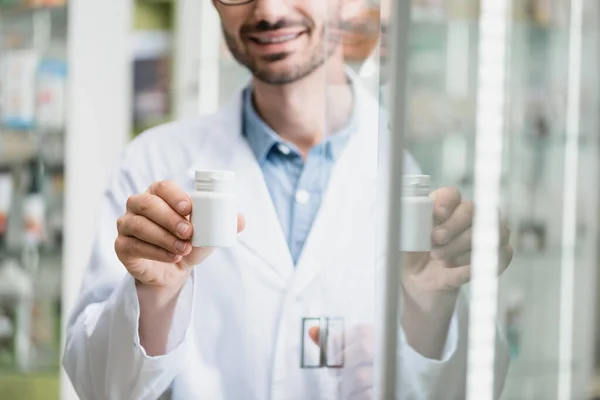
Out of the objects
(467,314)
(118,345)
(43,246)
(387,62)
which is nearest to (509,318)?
(467,314)

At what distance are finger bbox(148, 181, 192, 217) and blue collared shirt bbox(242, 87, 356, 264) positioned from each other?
0.14 meters

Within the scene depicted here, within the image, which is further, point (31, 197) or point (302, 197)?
point (31, 197)

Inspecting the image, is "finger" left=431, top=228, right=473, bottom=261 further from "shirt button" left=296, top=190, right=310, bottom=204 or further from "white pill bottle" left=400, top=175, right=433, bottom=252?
"shirt button" left=296, top=190, right=310, bottom=204

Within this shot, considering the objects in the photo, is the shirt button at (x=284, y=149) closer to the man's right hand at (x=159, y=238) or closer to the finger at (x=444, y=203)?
the man's right hand at (x=159, y=238)

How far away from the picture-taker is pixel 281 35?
1084 millimetres

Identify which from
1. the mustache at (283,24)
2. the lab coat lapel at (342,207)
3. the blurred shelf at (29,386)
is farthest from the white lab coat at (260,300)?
the blurred shelf at (29,386)

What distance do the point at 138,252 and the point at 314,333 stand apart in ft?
0.83

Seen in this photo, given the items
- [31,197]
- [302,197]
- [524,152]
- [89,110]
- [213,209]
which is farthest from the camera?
[31,197]

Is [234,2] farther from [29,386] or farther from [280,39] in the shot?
[29,386]

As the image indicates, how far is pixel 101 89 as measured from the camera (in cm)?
310

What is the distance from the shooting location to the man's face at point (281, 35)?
108cm

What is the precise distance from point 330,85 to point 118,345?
0.45 m

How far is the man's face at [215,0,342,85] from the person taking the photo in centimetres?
108

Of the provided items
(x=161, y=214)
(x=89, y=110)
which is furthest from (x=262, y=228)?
(x=89, y=110)
